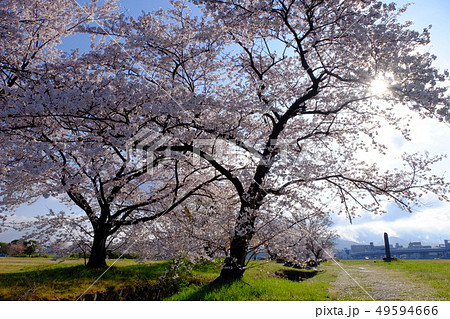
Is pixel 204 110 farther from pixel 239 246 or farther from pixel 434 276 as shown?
pixel 434 276

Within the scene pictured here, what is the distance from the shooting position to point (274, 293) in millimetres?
8094

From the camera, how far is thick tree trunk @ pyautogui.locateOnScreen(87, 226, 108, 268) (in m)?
11.2

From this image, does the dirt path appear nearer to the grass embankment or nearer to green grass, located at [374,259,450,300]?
green grass, located at [374,259,450,300]

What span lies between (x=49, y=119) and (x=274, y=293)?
7.87 metres

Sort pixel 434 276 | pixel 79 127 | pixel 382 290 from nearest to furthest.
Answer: pixel 79 127 → pixel 382 290 → pixel 434 276

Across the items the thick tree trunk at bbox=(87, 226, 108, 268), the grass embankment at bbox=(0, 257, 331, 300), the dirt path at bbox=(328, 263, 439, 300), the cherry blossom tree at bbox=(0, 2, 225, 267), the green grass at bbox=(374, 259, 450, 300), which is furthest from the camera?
the thick tree trunk at bbox=(87, 226, 108, 268)

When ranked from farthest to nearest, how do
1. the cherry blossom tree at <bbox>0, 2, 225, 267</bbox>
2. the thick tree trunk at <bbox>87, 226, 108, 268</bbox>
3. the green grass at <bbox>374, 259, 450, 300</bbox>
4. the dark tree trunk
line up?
the thick tree trunk at <bbox>87, 226, 108, 268</bbox>
the green grass at <bbox>374, 259, 450, 300</bbox>
the dark tree trunk
the cherry blossom tree at <bbox>0, 2, 225, 267</bbox>

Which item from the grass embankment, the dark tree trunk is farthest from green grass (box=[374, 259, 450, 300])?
the dark tree trunk

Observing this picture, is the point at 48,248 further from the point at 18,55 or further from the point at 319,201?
the point at 319,201

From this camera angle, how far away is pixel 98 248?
11.2 m

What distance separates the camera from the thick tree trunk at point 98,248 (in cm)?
1118

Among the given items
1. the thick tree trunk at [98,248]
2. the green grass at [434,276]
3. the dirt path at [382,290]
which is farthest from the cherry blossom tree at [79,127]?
the green grass at [434,276]

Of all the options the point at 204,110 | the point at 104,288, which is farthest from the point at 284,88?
the point at 104,288

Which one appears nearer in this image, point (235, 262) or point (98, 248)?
point (235, 262)
